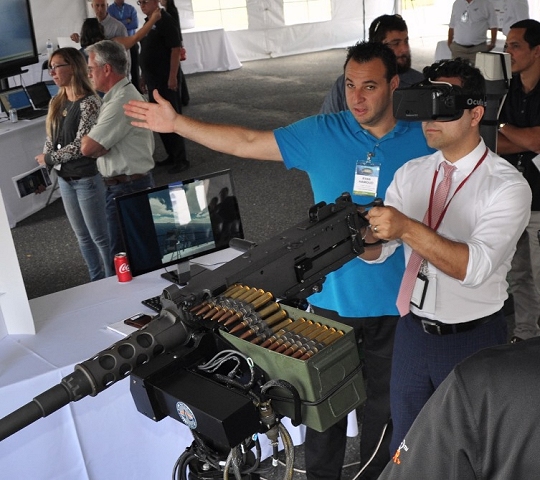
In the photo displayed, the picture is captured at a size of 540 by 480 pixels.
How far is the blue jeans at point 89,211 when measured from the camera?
4.05 metres

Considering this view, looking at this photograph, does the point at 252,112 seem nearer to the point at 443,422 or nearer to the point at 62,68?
the point at 62,68

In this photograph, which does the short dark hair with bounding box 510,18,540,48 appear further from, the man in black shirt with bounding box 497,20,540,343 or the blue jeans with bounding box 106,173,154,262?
the blue jeans with bounding box 106,173,154,262

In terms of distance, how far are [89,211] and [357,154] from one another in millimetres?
2098

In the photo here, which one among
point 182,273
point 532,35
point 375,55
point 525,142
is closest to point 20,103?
point 182,273

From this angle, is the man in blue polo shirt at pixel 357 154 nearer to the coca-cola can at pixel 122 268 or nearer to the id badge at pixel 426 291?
the id badge at pixel 426 291

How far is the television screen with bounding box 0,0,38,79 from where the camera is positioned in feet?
23.1

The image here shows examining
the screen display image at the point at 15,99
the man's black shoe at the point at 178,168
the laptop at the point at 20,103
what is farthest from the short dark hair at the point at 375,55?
the man's black shoe at the point at 178,168

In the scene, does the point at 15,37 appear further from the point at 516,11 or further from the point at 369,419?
the point at 369,419

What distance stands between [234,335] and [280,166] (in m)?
5.88

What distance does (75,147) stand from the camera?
3902 millimetres

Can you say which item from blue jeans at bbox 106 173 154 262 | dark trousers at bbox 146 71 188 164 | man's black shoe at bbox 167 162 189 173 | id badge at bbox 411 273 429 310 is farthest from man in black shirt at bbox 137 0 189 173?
id badge at bbox 411 273 429 310

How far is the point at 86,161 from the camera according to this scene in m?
3.97

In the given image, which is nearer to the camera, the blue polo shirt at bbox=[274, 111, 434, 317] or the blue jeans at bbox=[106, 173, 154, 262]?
the blue polo shirt at bbox=[274, 111, 434, 317]

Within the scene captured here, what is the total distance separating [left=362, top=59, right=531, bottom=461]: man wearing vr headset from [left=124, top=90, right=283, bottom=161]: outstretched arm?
1.63ft
